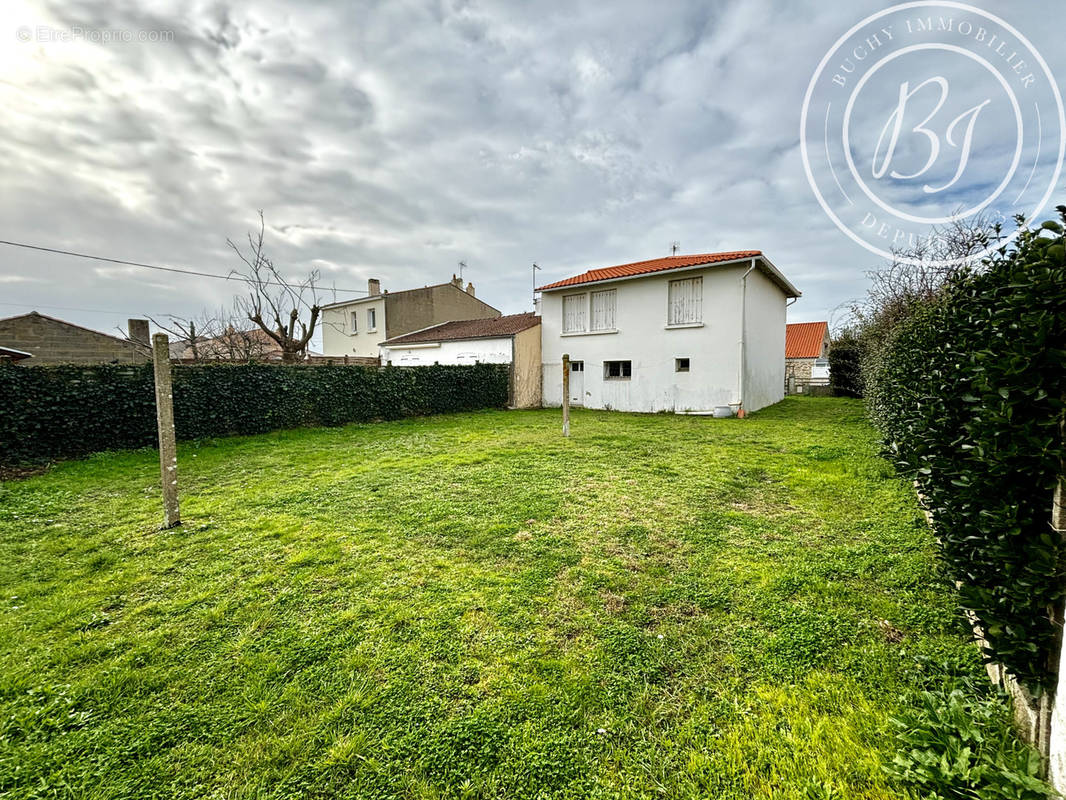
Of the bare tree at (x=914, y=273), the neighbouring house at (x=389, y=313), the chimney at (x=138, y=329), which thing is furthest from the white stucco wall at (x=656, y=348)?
the chimney at (x=138, y=329)

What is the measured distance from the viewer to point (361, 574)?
3.14 m

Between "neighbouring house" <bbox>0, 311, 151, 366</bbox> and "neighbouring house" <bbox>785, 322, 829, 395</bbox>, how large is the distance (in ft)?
109

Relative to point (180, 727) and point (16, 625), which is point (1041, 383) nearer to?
point (180, 727)

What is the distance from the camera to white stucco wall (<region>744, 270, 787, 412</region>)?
492 inches

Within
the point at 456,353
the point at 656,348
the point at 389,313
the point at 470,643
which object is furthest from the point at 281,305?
the point at 470,643

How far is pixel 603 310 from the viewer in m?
14.8

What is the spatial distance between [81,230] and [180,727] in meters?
18.0

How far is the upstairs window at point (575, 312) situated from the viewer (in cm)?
1525

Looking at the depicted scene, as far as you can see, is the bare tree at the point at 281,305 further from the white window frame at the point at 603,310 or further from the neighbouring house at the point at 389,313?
the white window frame at the point at 603,310

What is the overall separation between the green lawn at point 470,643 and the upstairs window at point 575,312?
36.6 feet

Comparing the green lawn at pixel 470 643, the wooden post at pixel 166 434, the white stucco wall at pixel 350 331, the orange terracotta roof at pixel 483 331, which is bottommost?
the green lawn at pixel 470 643

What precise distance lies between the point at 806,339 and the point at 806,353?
5.67 ft

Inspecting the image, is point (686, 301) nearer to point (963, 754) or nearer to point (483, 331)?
point (483, 331)

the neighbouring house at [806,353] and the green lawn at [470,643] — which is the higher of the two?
the neighbouring house at [806,353]
